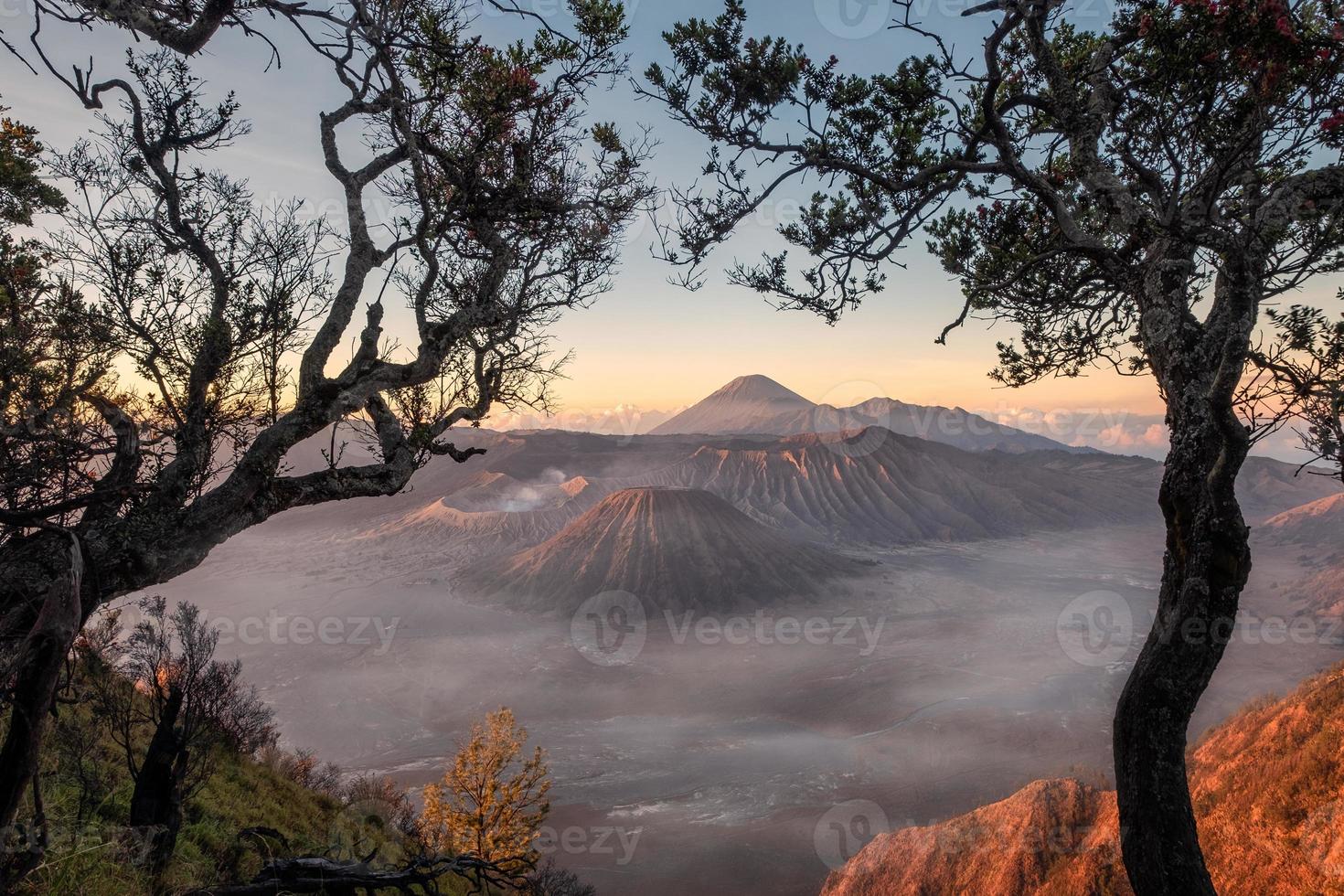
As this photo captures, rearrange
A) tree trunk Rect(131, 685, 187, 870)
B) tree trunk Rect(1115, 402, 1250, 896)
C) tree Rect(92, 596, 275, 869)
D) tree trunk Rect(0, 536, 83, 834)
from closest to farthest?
tree trunk Rect(0, 536, 83, 834) < tree trunk Rect(1115, 402, 1250, 896) < tree trunk Rect(131, 685, 187, 870) < tree Rect(92, 596, 275, 869)

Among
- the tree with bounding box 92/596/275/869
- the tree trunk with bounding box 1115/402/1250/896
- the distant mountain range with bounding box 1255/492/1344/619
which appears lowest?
the distant mountain range with bounding box 1255/492/1344/619

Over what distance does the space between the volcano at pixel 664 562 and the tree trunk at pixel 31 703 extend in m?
71.9

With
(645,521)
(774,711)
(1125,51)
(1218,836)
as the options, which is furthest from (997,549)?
(1125,51)

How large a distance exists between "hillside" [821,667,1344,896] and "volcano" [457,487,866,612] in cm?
5679

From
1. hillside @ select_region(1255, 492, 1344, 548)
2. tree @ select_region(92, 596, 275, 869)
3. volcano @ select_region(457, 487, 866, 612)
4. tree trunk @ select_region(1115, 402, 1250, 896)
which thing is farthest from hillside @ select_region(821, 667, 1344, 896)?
hillside @ select_region(1255, 492, 1344, 548)

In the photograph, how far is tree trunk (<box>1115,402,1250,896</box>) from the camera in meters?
3.58

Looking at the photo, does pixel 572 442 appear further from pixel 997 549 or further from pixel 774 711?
pixel 774 711

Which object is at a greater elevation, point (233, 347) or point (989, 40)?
point (989, 40)

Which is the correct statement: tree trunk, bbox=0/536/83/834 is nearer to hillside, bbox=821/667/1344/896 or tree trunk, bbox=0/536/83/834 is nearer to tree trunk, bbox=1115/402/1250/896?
tree trunk, bbox=1115/402/1250/896

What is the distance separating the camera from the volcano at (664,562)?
242 ft

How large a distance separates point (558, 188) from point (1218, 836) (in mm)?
13132

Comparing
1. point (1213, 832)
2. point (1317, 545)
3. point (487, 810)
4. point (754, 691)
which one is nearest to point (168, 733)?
point (487, 810)

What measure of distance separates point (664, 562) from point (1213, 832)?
2700 inches

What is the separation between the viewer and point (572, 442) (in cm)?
14288
